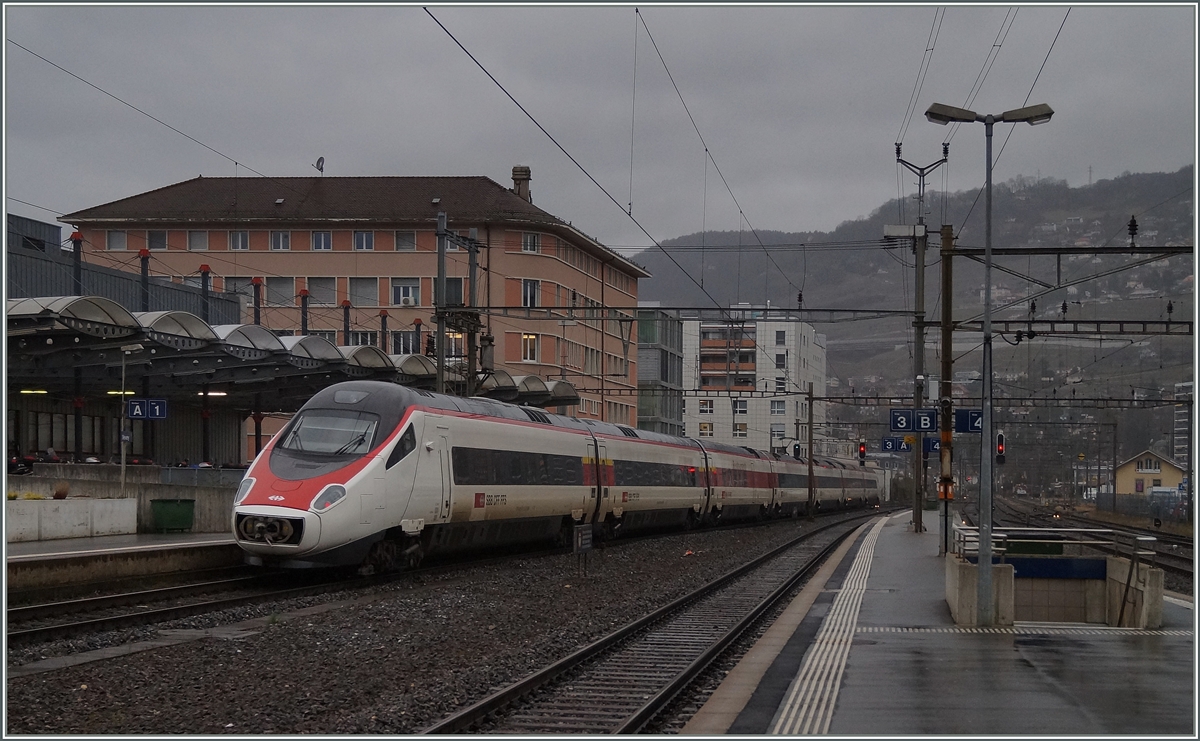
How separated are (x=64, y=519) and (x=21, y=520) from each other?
4.32 feet

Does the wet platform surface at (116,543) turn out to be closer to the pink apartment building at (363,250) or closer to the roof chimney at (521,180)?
the pink apartment building at (363,250)

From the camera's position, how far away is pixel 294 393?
1592 inches

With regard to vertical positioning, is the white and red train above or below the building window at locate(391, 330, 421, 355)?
below

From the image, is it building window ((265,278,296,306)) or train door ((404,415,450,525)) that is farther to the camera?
building window ((265,278,296,306))

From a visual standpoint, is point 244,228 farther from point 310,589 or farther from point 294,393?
point 310,589

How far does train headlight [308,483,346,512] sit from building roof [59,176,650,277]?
185 ft

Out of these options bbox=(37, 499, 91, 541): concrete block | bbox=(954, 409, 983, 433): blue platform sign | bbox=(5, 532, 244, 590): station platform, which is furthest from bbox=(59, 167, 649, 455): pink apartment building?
bbox=(5, 532, 244, 590): station platform

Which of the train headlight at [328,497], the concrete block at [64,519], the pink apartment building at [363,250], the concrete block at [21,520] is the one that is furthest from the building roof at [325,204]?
the train headlight at [328,497]

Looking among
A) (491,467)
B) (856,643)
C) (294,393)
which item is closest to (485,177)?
(294,393)

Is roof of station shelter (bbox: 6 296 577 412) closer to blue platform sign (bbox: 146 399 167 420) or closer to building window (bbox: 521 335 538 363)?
blue platform sign (bbox: 146 399 167 420)

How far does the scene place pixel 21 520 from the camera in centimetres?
2588

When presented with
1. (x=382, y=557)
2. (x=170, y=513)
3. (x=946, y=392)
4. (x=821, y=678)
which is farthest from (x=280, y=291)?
(x=821, y=678)

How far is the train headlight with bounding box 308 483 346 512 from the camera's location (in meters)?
19.6

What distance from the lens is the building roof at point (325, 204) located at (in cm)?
7731
